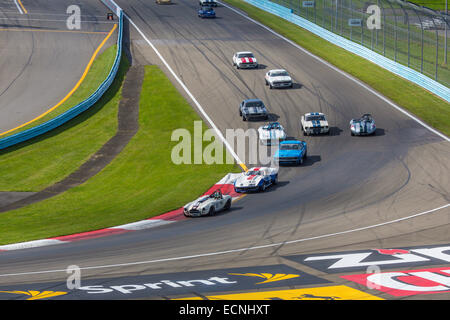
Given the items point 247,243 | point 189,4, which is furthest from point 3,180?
point 189,4

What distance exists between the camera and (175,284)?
1582 cm

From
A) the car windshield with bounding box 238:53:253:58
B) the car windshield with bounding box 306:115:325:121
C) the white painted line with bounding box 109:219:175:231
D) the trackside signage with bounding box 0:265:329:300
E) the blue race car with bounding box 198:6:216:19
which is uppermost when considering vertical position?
the blue race car with bounding box 198:6:216:19

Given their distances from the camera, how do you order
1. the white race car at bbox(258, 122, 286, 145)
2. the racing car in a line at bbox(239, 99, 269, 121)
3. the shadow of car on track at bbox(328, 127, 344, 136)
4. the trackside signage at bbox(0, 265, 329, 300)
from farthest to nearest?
the racing car in a line at bbox(239, 99, 269, 121)
the shadow of car on track at bbox(328, 127, 344, 136)
the white race car at bbox(258, 122, 286, 145)
the trackside signage at bbox(0, 265, 329, 300)

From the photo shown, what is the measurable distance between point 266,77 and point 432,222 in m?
29.2

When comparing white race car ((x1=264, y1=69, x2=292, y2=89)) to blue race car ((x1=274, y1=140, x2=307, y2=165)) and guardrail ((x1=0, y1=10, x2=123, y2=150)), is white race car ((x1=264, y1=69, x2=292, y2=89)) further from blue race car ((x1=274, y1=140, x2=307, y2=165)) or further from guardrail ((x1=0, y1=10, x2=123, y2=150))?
blue race car ((x1=274, y1=140, x2=307, y2=165))

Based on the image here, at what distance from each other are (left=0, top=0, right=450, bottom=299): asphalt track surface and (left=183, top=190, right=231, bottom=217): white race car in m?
0.54

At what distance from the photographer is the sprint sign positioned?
47.5 ft

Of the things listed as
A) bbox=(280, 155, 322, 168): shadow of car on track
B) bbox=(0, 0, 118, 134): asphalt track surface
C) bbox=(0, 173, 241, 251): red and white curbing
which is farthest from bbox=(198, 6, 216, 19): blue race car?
bbox=(0, 173, 241, 251): red and white curbing

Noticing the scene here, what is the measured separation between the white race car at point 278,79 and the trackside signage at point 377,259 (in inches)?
1226

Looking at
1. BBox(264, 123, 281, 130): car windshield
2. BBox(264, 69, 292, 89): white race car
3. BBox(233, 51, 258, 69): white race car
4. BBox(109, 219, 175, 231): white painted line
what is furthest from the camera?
BBox(233, 51, 258, 69): white race car

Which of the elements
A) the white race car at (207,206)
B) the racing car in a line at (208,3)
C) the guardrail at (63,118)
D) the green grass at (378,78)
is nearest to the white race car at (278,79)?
the green grass at (378,78)

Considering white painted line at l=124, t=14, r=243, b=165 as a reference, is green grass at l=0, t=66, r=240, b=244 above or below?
below

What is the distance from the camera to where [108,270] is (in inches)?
693

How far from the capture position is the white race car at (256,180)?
29.6m
